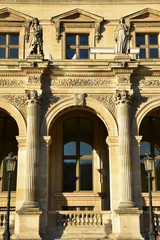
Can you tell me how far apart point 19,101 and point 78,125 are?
4.25 meters

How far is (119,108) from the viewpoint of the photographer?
60.7 ft

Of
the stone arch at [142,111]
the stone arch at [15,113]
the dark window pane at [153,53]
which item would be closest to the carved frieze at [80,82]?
the stone arch at [142,111]

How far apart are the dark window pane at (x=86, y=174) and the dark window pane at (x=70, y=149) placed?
0.70m

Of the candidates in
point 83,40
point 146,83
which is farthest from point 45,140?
point 83,40

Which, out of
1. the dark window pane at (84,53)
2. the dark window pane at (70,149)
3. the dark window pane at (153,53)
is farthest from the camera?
the dark window pane at (153,53)

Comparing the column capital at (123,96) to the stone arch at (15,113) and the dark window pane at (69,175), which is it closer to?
the stone arch at (15,113)

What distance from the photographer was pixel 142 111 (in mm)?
18859

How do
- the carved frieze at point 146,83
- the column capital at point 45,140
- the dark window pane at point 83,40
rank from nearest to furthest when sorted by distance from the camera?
the column capital at point 45,140, the carved frieze at point 146,83, the dark window pane at point 83,40

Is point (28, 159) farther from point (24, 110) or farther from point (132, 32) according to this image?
point (132, 32)

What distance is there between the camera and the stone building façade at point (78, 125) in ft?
57.1

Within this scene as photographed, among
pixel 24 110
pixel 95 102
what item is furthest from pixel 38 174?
pixel 95 102

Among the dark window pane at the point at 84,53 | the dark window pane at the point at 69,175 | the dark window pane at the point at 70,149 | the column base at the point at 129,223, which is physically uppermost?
the dark window pane at the point at 84,53

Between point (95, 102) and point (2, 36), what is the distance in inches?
347

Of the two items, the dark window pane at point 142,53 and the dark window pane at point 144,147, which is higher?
the dark window pane at point 142,53
